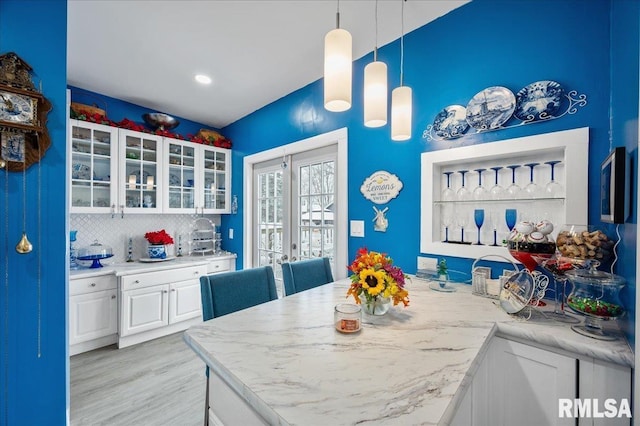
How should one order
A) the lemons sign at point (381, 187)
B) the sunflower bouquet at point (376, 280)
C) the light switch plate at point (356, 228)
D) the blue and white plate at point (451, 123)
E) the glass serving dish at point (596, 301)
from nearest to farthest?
the glass serving dish at point (596, 301), the sunflower bouquet at point (376, 280), the blue and white plate at point (451, 123), the lemons sign at point (381, 187), the light switch plate at point (356, 228)

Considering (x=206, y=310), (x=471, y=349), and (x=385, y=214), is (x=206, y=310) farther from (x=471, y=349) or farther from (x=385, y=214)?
(x=385, y=214)

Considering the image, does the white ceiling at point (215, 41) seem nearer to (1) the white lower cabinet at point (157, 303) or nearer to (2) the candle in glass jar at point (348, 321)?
(2) the candle in glass jar at point (348, 321)

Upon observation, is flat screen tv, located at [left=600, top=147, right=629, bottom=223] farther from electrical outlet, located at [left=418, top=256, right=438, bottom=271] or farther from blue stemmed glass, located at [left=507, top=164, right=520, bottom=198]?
electrical outlet, located at [left=418, top=256, right=438, bottom=271]

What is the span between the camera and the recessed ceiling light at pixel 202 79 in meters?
2.67

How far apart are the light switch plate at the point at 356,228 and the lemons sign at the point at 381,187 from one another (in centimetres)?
23

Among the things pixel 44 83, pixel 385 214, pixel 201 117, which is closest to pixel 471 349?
pixel 385 214

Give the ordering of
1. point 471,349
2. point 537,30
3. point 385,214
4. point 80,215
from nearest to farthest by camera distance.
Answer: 1. point 471,349
2. point 537,30
3. point 385,214
4. point 80,215

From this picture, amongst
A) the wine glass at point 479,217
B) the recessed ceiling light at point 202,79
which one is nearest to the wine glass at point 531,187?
the wine glass at point 479,217

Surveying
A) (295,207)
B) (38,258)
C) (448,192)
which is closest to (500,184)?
(448,192)

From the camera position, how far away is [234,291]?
5.10 feet

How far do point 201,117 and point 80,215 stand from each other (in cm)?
182

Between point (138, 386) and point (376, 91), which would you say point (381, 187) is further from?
point (138, 386)

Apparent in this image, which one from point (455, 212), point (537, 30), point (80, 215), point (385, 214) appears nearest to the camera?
point (537, 30)

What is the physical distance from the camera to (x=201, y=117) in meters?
3.74
